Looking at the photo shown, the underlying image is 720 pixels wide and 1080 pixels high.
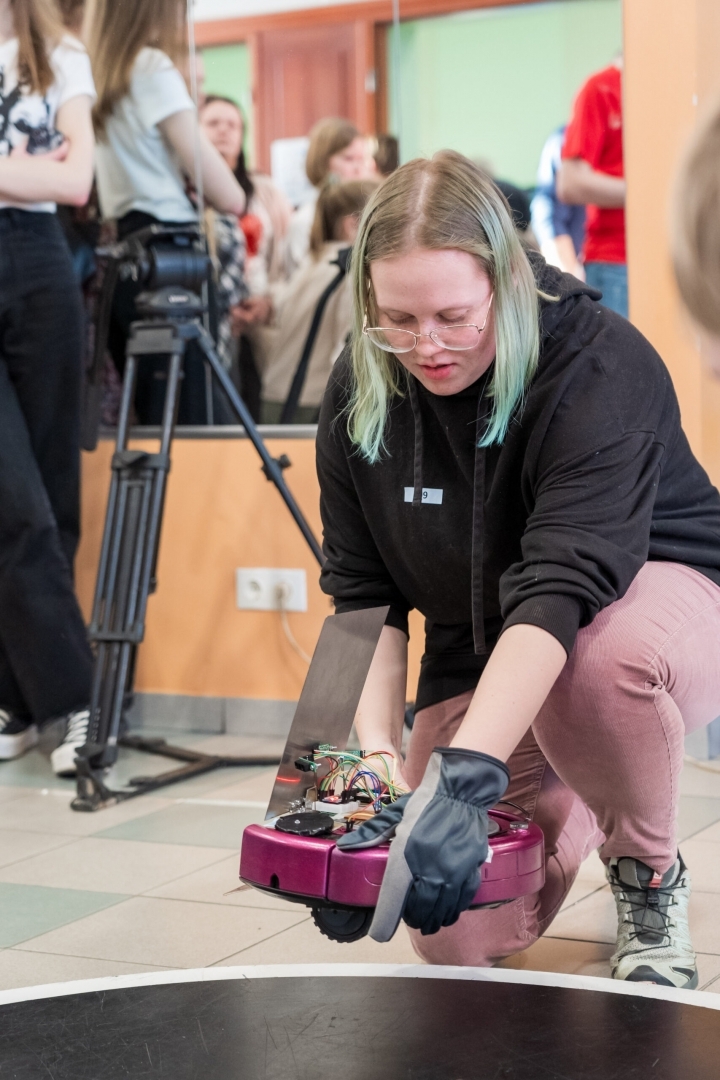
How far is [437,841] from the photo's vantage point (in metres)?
1.23

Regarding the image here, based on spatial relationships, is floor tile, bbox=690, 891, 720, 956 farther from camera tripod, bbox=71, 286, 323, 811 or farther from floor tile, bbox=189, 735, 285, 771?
floor tile, bbox=189, 735, 285, 771

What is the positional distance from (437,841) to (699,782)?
154 cm

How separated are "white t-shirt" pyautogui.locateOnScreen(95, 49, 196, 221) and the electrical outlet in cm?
88

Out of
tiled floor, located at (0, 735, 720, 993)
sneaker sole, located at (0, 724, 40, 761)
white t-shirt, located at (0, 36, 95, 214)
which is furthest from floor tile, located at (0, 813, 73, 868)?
white t-shirt, located at (0, 36, 95, 214)

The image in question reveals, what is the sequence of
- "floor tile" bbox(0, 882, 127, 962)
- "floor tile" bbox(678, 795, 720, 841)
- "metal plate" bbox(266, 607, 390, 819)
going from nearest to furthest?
"metal plate" bbox(266, 607, 390, 819) < "floor tile" bbox(0, 882, 127, 962) < "floor tile" bbox(678, 795, 720, 841)

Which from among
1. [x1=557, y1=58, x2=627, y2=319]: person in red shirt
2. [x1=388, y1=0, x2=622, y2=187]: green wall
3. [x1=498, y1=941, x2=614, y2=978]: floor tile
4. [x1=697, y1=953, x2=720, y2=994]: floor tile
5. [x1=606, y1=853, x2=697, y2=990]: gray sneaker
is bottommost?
[x1=498, y1=941, x2=614, y2=978]: floor tile

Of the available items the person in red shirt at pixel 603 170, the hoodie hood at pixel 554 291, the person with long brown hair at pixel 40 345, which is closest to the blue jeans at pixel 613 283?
the person in red shirt at pixel 603 170

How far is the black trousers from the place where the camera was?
111 inches

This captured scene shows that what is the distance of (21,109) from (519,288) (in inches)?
66.4

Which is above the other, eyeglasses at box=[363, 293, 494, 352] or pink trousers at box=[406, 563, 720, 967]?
eyeglasses at box=[363, 293, 494, 352]

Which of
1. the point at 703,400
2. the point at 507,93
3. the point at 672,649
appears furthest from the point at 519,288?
the point at 507,93

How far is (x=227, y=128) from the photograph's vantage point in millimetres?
3291

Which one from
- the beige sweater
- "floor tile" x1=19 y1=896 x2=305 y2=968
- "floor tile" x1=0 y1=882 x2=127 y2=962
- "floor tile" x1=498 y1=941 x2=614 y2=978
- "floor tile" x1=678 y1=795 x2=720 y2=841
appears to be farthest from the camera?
the beige sweater

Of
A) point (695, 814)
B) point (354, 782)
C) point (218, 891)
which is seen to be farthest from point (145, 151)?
point (354, 782)
